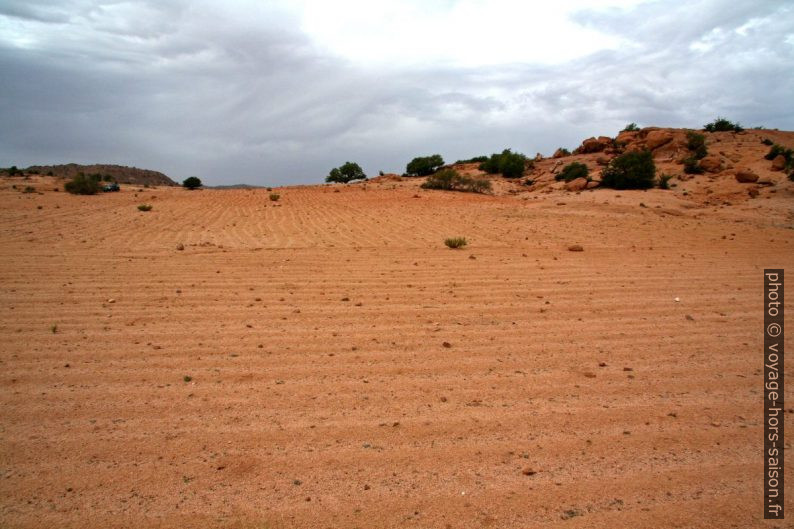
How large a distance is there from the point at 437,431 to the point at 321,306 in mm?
3178

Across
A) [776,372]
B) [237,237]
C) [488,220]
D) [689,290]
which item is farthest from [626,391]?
[488,220]

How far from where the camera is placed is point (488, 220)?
15.7m

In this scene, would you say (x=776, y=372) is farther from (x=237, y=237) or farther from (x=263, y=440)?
(x=237, y=237)

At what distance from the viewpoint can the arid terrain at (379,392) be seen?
2637 mm

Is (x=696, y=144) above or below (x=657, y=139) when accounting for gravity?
below

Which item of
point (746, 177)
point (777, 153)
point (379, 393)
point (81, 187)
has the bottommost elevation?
point (379, 393)

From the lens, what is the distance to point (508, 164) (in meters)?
35.5

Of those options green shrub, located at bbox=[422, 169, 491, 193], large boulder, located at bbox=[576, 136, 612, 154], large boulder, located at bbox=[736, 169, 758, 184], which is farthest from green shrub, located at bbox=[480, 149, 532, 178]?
large boulder, located at bbox=[736, 169, 758, 184]

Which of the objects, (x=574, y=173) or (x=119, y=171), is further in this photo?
(x=119, y=171)

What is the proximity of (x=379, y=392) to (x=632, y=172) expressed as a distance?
23.0m

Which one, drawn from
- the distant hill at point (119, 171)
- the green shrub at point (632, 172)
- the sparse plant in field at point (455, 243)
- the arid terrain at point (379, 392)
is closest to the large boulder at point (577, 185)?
the green shrub at point (632, 172)

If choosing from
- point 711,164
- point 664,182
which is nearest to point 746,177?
point 664,182

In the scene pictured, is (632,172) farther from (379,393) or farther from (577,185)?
(379,393)

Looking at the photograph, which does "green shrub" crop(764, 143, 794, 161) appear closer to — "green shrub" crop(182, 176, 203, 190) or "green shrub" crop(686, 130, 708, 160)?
"green shrub" crop(686, 130, 708, 160)
